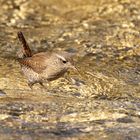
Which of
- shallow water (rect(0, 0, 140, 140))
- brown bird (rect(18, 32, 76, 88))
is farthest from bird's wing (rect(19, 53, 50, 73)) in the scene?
shallow water (rect(0, 0, 140, 140))

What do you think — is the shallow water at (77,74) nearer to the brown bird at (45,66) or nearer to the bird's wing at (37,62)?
the brown bird at (45,66)

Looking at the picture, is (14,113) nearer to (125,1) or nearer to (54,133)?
(54,133)

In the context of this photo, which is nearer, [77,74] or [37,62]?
[37,62]

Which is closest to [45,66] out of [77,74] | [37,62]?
[37,62]

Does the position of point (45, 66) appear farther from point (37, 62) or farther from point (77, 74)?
point (77, 74)

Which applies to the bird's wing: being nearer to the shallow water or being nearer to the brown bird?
the brown bird

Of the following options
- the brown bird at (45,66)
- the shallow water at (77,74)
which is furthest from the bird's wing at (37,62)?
the shallow water at (77,74)

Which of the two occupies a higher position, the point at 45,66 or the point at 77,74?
the point at 45,66
